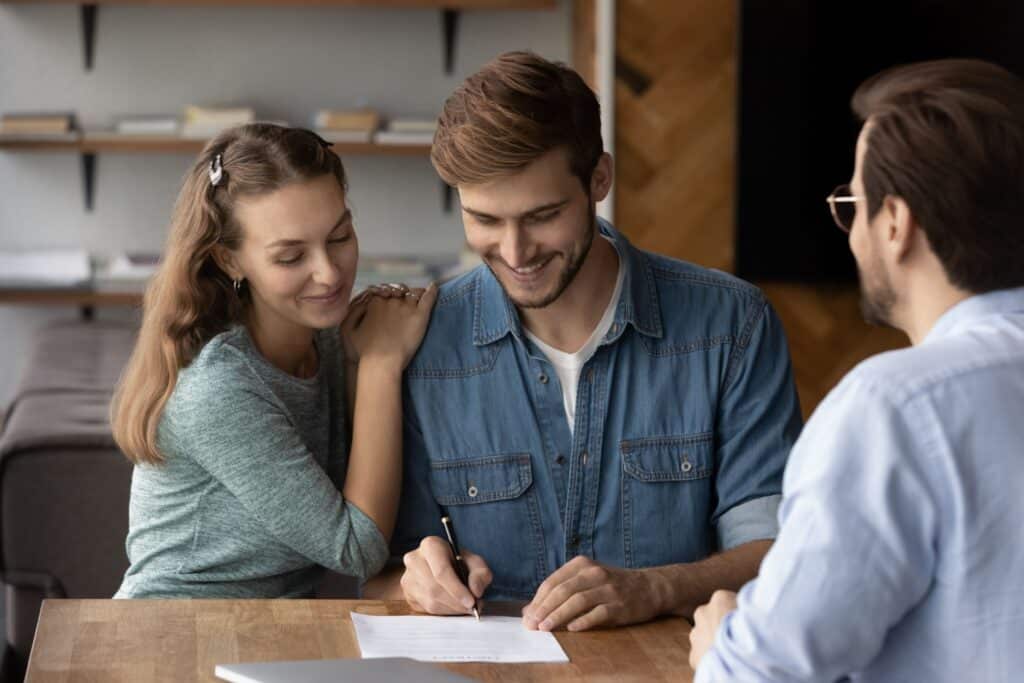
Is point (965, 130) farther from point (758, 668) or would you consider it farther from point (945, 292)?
point (758, 668)

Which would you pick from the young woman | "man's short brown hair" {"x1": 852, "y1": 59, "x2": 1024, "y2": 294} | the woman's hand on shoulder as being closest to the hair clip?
the young woman

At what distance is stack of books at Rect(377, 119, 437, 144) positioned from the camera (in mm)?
4395

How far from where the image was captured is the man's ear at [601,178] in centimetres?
205

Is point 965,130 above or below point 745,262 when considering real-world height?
above

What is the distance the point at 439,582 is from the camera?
1.76m

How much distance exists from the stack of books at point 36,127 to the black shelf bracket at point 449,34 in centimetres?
114

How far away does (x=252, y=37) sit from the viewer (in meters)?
4.56

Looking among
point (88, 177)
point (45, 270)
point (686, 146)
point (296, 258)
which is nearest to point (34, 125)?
point (88, 177)

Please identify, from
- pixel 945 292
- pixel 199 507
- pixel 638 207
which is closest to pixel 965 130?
pixel 945 292

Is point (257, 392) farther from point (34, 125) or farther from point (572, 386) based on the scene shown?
point (34, 125)

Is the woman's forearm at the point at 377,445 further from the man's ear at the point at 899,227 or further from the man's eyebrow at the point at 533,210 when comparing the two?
the man's ear at the point at 899,227

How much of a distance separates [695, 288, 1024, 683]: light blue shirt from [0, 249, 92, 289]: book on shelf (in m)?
3.53

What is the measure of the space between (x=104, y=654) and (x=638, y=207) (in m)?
2.84

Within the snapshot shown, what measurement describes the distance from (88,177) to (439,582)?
3.13m
